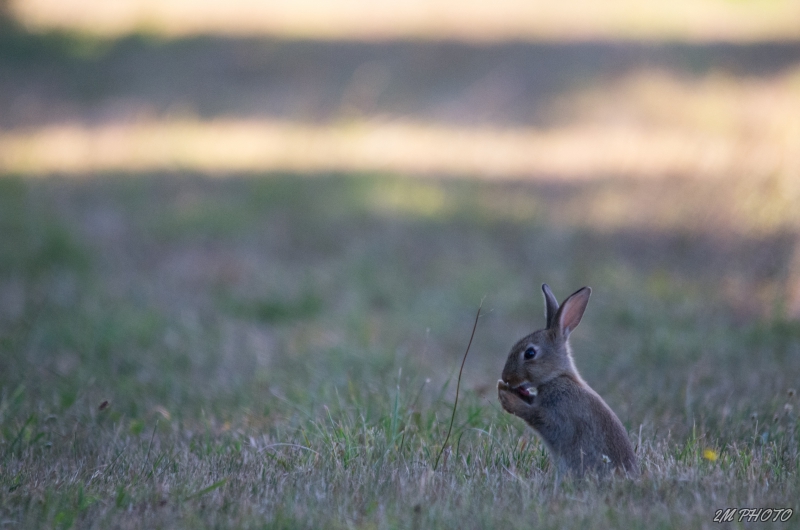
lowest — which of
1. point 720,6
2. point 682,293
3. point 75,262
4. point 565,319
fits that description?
point 75,262

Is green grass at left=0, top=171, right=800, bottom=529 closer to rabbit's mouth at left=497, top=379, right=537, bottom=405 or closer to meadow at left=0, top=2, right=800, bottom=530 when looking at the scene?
meadow at left=0, top=2, right=800, bottom=530

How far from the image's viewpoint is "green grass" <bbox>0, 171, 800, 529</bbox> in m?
2.88

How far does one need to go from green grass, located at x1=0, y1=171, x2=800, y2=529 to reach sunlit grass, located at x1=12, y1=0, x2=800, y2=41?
9060 mm

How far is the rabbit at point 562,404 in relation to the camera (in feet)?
10.2

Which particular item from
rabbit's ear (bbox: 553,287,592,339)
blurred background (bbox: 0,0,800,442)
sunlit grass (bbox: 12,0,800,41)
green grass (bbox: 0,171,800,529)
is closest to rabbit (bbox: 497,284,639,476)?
rabbit's ear (bbox: 553,287,592,339)

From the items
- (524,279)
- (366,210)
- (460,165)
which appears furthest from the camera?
(460,165)

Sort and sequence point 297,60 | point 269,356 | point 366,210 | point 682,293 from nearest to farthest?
point 269,356 → point 682,293 → point 366,210 → point 297,60

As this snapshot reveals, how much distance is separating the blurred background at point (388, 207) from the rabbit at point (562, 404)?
657 mm

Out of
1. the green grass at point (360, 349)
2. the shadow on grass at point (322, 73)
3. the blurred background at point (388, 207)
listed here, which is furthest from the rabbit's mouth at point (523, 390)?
the shadow on grass at point (322, 73)

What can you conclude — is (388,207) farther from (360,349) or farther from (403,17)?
(403,17)

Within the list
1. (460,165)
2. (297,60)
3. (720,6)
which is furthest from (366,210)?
(720,6)

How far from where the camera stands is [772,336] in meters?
5.38

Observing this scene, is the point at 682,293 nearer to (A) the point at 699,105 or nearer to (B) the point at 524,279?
(B) the point at 524,279

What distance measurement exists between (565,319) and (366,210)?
19.3 feet
